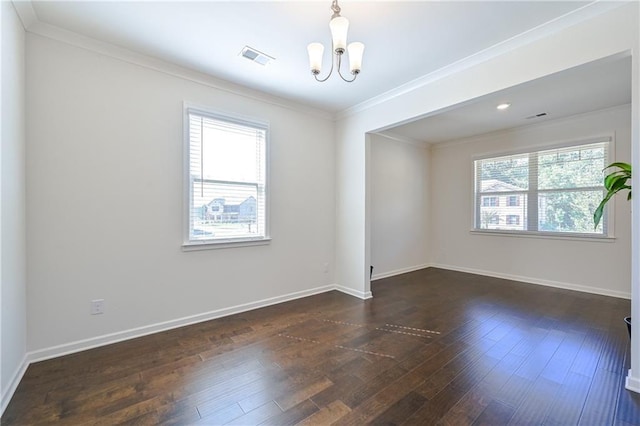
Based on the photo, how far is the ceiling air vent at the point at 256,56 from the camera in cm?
259

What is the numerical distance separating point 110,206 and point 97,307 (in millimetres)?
934

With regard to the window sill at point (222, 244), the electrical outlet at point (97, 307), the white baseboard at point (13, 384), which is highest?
the window sill at point (222, 244)

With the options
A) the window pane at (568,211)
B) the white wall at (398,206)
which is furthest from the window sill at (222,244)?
the window pane at (568,211)

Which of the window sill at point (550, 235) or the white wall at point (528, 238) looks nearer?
the white wall at point (528, 238)

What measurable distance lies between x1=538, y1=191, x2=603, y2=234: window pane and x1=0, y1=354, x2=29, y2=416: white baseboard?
653 cm

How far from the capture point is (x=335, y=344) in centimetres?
255

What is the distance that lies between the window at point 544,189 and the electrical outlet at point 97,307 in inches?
235

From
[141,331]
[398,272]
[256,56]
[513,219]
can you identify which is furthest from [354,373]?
[513,219]

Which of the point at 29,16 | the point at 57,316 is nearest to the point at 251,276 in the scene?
the point at 57,316

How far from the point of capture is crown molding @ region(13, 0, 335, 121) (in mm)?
2170

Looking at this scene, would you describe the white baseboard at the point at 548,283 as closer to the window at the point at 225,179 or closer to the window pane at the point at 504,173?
the window pane at the point at 504,173

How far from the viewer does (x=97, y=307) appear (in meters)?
2.49

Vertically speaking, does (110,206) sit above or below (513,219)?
above

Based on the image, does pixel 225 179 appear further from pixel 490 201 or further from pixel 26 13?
pixel 490 201
